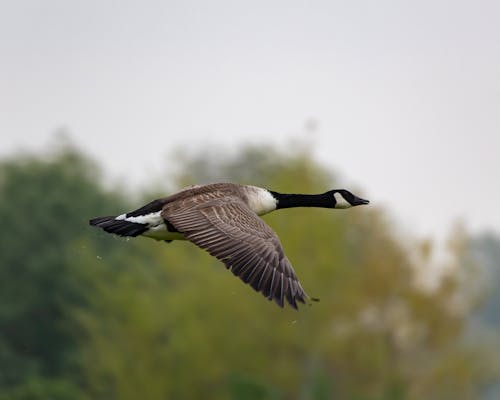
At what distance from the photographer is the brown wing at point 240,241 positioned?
11.6 m

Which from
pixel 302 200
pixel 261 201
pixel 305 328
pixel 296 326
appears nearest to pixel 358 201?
pixel 302 200

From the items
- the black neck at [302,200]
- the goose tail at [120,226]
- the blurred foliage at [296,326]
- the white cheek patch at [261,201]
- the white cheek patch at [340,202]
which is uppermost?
the blurred foliage at [296,326]

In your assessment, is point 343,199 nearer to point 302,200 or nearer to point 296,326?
point 302,200

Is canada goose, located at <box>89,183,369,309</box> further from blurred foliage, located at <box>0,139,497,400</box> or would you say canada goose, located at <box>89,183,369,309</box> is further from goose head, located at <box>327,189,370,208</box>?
blurred foliage, located at <box>0,139,497,400</box>

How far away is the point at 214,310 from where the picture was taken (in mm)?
35500

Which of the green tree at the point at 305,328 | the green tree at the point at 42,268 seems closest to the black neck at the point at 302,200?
the green tree at the point at 305,328

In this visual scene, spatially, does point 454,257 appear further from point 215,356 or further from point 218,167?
point 218,167

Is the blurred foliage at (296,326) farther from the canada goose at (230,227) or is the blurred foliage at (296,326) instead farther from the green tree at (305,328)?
the canada goose at (230,227)

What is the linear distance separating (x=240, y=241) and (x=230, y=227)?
298 millimetres

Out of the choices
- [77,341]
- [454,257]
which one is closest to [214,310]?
[454,257]

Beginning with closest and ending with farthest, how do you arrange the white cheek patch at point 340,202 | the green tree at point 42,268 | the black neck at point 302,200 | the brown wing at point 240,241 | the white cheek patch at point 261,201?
the brown wing at point 240,241
the white cheek patch at point 261,201
the black neck at point 302,200
the white cheek patch at point 340,202
the green tree at point 42,268

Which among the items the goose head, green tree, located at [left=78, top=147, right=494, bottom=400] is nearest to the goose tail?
the goose head

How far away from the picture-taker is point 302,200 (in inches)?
577

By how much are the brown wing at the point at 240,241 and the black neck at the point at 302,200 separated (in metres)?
0.99
